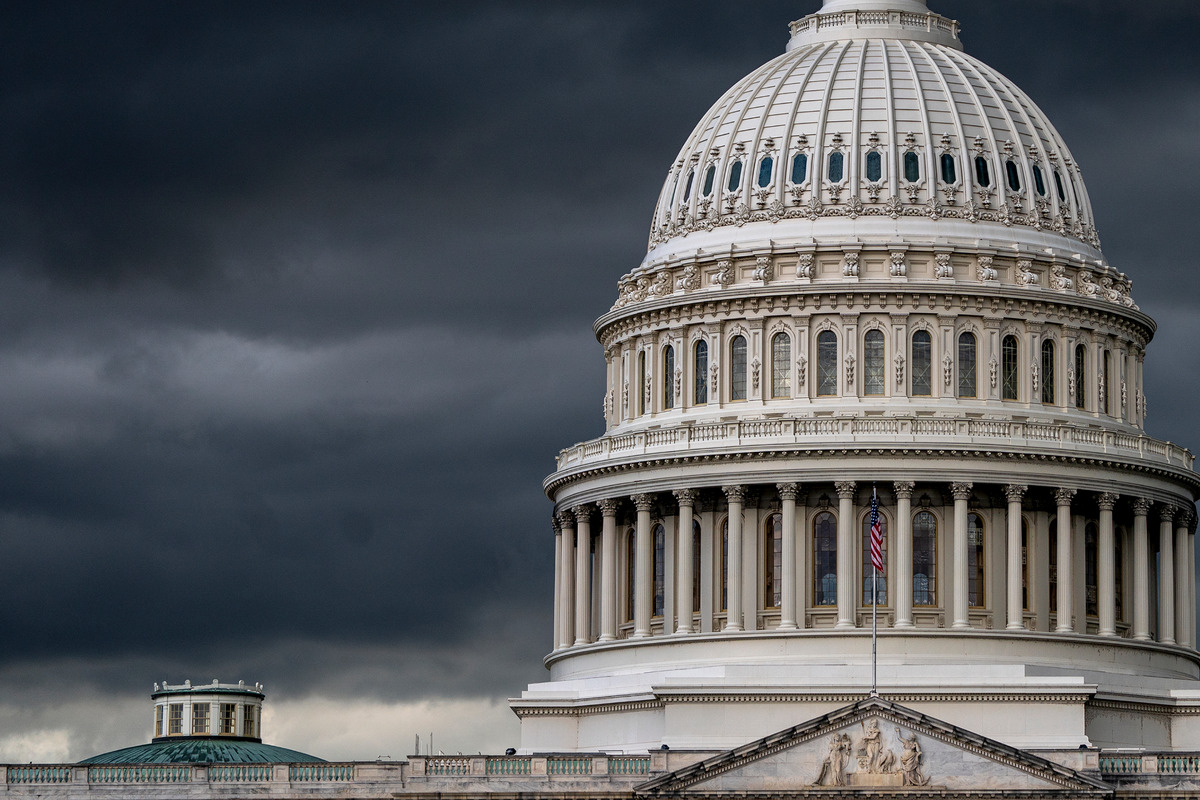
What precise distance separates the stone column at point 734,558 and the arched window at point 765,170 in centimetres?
1445

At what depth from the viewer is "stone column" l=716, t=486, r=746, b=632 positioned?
135875 millimetres

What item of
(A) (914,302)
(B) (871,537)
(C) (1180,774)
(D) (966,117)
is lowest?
(C) (1180,774)

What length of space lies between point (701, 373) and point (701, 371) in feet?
0.50

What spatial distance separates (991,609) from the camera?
444 ft

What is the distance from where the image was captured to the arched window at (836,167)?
465 feet

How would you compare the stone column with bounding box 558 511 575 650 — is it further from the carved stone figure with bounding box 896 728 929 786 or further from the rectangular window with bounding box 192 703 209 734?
the carved stone figure with bounding box 896 728 929 786

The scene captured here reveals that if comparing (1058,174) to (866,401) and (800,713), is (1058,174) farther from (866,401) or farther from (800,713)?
(800,713)

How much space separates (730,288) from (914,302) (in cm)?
793

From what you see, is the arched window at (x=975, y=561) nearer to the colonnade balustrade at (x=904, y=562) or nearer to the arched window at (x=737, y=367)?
the colonnade balustrade at (x=904, y=562)

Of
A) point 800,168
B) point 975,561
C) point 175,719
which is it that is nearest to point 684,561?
point 975,561

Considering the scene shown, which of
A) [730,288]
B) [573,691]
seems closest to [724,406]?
[730,288]

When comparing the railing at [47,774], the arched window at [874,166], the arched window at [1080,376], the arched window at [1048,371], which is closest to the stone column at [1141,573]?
the arched window at [1080,376]

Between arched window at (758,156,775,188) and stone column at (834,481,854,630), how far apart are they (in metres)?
15.1

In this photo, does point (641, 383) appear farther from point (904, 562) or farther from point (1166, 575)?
point (1166, 575)
